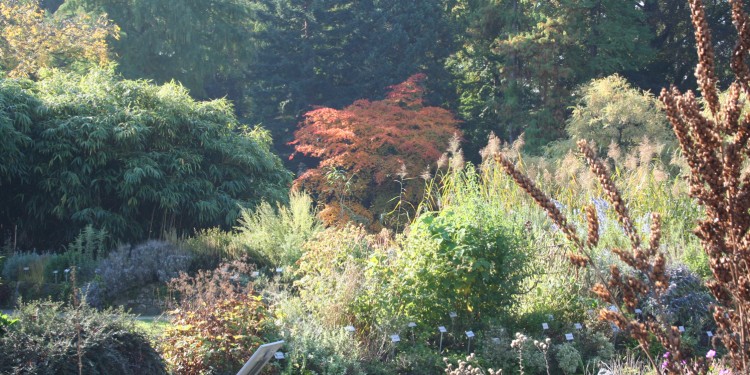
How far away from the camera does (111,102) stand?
11.4m

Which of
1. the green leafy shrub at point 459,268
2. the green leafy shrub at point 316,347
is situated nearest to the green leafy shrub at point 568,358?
the green leafy shrub at point 459,268

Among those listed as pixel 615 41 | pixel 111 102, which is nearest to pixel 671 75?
pixel 615 41

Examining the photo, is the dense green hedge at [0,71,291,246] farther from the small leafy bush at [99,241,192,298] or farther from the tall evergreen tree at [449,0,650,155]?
the tall evergreen tree at [449,0,650,155]

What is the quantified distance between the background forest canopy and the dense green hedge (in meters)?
0.03

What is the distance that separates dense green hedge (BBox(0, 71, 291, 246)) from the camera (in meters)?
10.4

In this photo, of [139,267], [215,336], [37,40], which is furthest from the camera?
[37,40]

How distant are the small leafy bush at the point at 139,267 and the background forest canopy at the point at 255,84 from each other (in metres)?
2.40

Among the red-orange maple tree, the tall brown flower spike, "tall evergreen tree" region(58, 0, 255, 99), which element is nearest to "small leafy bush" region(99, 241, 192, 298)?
the tall brown flower spike

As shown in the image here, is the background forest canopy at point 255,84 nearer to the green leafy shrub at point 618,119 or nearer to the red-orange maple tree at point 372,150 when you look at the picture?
the green leafy shrub at point 618,119

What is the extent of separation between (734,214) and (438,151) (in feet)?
49.8

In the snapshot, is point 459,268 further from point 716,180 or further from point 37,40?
point 37,40

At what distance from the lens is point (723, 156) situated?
1845 mm

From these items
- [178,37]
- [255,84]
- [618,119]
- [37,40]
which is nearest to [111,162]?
[37,40]

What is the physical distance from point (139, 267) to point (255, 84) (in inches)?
674
